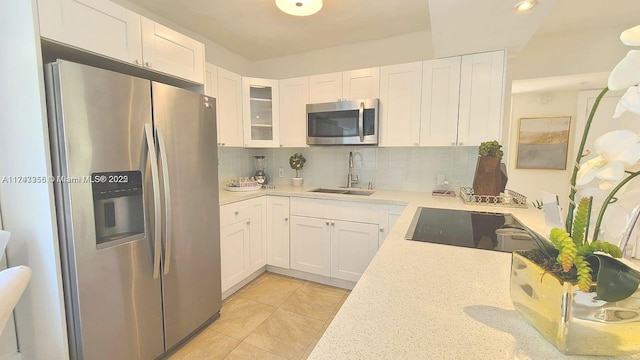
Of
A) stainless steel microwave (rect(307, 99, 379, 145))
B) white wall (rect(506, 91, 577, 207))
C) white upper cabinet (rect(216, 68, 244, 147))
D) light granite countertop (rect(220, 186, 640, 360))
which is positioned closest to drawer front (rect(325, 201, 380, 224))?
stainless steel microwave (rect(307, 99, 379, 145))

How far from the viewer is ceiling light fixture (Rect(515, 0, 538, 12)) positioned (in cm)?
142

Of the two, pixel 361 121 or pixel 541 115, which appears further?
pixel 541 115

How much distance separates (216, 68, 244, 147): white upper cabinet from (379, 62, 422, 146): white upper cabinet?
1.42 meters

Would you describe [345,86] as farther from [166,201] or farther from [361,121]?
[166,201]

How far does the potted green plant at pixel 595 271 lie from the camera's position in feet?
1.47

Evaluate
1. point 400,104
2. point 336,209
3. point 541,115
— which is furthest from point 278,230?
point 541,115

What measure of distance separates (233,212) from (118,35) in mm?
1418

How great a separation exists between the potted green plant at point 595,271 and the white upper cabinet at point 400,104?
198cm

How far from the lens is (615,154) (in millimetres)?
461

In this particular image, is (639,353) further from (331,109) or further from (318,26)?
(318,26)

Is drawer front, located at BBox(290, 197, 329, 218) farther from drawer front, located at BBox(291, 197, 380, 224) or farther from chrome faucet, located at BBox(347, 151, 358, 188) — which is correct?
chrome faucet, located at BBox(347, 151, 358, 188)

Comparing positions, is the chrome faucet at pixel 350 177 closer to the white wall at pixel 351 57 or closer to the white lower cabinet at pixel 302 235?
the white lower cabinet at pixel 302 235

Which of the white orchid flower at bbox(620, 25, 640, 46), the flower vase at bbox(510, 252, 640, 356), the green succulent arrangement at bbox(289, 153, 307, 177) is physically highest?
the white orchid flower at bbox(620, 25, 640, 46)

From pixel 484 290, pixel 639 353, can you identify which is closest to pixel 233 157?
pixel 484 290
